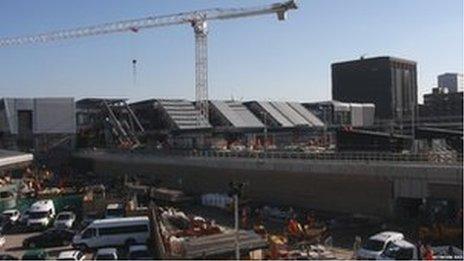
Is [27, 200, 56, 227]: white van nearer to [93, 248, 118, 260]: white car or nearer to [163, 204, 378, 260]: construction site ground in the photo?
[163, 204, 378, 260]: construction site ground

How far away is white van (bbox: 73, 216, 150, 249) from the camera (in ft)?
105

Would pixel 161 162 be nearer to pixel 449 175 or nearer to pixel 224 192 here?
pixel 224 192

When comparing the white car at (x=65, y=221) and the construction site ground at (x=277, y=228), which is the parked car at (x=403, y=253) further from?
the white car at (x=65, y=221)

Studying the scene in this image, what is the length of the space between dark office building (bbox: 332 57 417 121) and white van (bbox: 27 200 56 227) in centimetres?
12972

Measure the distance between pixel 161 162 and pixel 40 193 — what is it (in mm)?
14088

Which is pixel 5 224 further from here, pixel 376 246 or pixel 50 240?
pixel 376 246

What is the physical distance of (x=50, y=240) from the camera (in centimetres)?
3278

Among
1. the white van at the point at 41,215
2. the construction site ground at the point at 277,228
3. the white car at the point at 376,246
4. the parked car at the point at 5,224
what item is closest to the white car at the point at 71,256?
the construction site ground at the point at 277,228

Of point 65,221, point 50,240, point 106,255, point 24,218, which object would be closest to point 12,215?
point 24,218

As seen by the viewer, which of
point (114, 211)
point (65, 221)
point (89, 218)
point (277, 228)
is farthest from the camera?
point (89, 218)

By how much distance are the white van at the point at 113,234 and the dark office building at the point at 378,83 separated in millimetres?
135538

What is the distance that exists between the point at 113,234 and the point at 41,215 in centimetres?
934

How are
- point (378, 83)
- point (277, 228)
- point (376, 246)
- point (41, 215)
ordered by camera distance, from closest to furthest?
point (376, 246), point (277, 228), point (41, 215), point (378, 83)

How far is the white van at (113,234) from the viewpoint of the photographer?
3186cm
